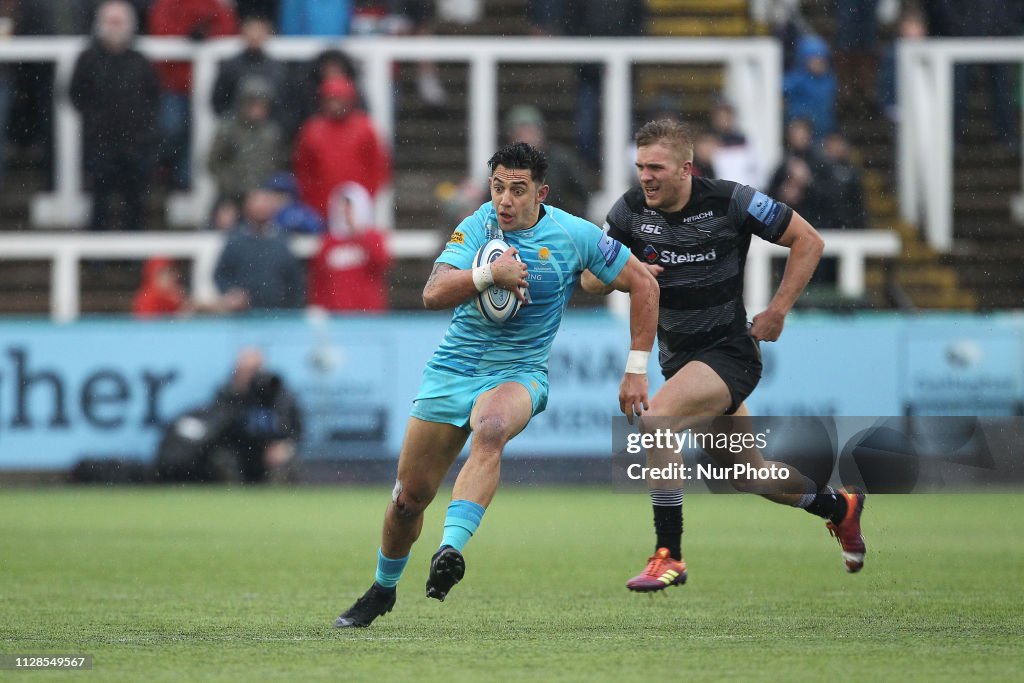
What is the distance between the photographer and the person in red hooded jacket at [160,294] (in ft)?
57.1

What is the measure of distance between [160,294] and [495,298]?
9948 millimetres

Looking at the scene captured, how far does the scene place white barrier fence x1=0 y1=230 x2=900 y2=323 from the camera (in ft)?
59.9

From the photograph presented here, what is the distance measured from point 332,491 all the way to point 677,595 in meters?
7.26

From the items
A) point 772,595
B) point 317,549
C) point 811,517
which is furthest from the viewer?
point 811,517

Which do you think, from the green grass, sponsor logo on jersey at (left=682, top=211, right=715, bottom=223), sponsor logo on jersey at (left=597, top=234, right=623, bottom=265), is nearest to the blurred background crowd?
the green grass

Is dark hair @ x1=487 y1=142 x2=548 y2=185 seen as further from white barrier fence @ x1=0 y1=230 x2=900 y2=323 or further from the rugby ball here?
white barrier fence @ x1=0 y1=230 x2=900 y2=323

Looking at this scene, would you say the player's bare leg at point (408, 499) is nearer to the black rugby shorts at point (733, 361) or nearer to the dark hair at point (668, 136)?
the black rugby shorts at point (733, 361)

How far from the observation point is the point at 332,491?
16.4 metres

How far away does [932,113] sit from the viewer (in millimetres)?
20078

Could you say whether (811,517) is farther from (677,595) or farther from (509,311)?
(509,311)

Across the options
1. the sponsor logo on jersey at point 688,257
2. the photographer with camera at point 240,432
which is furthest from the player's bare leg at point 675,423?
the photographer with camera at point 240,432

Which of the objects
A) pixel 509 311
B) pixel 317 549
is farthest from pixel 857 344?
pixel 509 311

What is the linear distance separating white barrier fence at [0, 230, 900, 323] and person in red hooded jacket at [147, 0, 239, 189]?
1028 mm

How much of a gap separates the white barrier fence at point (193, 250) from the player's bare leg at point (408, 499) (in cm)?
1003
